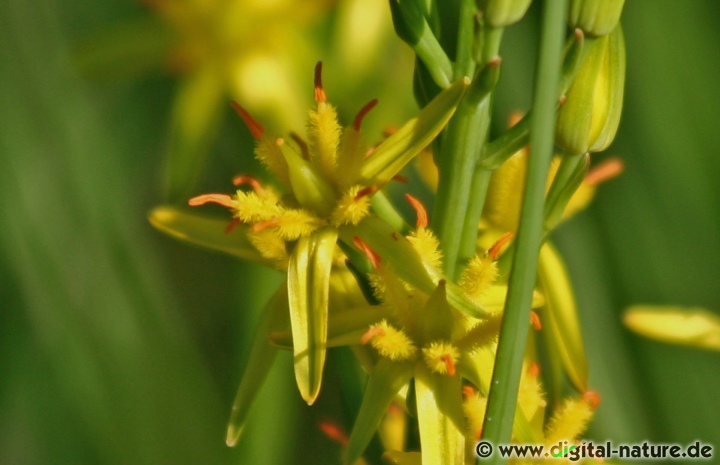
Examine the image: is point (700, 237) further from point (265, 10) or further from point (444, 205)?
point (444, 205)

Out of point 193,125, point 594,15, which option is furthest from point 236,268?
point 594,15

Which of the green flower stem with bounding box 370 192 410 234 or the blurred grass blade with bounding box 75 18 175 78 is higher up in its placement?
the blurred grass blade with bounding box 75 18 175 78

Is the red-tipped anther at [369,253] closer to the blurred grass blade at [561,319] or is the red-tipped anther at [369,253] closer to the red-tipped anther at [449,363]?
the red-tipped anther at [449,363]

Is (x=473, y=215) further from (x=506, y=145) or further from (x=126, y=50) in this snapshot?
(x=126, y=50)

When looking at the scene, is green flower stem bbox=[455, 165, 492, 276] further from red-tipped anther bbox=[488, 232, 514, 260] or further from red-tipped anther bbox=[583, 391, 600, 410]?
red-tipped anther bbox=[583, 391, 600, 410]

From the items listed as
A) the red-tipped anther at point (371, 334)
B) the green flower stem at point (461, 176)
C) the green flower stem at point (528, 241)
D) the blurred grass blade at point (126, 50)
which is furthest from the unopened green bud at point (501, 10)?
the blurred grass blade at point (126, 50)

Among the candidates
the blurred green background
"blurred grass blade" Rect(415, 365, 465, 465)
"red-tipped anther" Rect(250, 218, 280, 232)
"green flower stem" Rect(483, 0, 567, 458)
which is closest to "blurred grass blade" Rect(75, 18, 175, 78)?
the blurred green background
